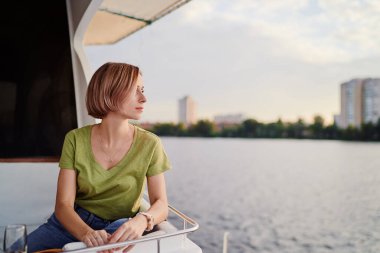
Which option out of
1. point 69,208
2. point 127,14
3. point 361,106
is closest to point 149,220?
point 69,208

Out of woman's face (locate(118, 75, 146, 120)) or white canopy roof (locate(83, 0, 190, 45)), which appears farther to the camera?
white canopy roof (locate(83, 0, 190, 45))

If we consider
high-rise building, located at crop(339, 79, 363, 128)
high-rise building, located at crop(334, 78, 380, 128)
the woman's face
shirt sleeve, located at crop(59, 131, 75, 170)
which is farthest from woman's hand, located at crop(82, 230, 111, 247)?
high-rise building, located at crop(339, 79, 363, 128)

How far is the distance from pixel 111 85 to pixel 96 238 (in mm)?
433

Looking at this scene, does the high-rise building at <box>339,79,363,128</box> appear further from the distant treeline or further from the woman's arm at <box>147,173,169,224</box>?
the woman's arm at <box>147,173,169,224</box>

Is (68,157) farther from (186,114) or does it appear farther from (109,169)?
(186,114)

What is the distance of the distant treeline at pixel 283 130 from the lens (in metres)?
22.1

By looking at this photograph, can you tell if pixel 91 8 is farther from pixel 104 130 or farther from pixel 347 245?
pixel 347 245

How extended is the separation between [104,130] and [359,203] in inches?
987

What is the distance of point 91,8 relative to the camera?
264 centimetres

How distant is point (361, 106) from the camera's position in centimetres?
2305

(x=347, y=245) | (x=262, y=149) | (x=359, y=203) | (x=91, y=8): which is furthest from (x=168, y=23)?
(x=91, y=8)

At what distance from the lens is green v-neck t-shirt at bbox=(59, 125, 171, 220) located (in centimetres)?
114

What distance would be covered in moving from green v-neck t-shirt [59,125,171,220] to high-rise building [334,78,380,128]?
2275 cm

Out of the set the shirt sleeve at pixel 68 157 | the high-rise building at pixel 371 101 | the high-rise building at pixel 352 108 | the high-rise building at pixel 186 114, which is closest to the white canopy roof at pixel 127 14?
the shirt sleeve at pixel 68 157
